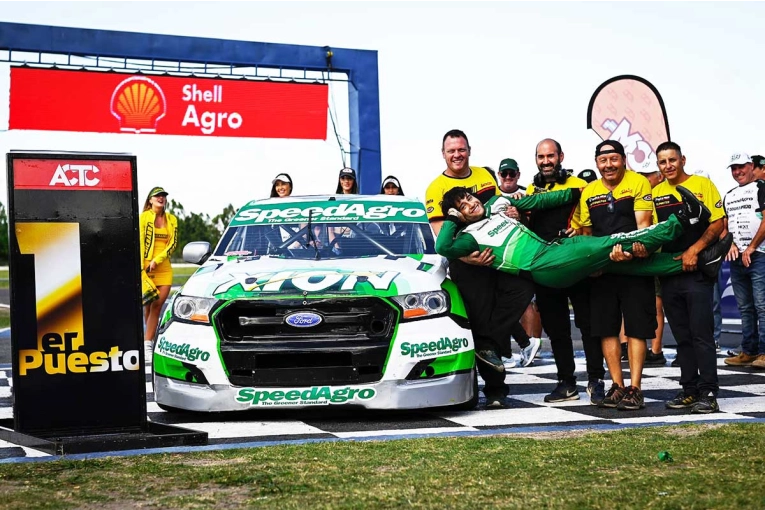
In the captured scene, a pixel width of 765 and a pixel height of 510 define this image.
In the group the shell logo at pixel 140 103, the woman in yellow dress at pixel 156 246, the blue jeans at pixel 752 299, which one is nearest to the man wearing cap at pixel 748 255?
the blue jeans at pixel 752 299

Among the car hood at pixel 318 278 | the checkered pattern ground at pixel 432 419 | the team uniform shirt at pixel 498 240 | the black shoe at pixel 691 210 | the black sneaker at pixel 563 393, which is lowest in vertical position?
the checkered pattern ground at pixel 432 419

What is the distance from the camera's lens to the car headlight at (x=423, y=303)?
755cm

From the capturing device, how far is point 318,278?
25.1ft

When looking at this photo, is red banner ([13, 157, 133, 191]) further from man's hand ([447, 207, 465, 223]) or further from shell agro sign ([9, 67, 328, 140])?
shell agro sign ([9, 67, 328, 140])

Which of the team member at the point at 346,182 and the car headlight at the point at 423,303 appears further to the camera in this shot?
the team member at the point at 346,182

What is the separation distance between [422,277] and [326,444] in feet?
6.07

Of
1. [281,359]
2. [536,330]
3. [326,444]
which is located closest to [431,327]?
[281,359]

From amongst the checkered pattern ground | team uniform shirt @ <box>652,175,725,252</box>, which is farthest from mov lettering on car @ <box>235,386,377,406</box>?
team uniform shirt @ <box>652,175,725,252</box>

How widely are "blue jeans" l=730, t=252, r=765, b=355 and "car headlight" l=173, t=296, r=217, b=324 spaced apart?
225 inches

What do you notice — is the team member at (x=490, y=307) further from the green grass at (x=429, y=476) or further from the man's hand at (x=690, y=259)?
the green grass at (x=429, y=476)

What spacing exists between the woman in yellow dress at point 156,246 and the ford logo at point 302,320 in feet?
19.7

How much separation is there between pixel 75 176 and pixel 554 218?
142 inches

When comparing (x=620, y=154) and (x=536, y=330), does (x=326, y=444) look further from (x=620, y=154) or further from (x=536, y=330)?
(x=536, y=330)

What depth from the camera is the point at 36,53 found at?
17.4 m
